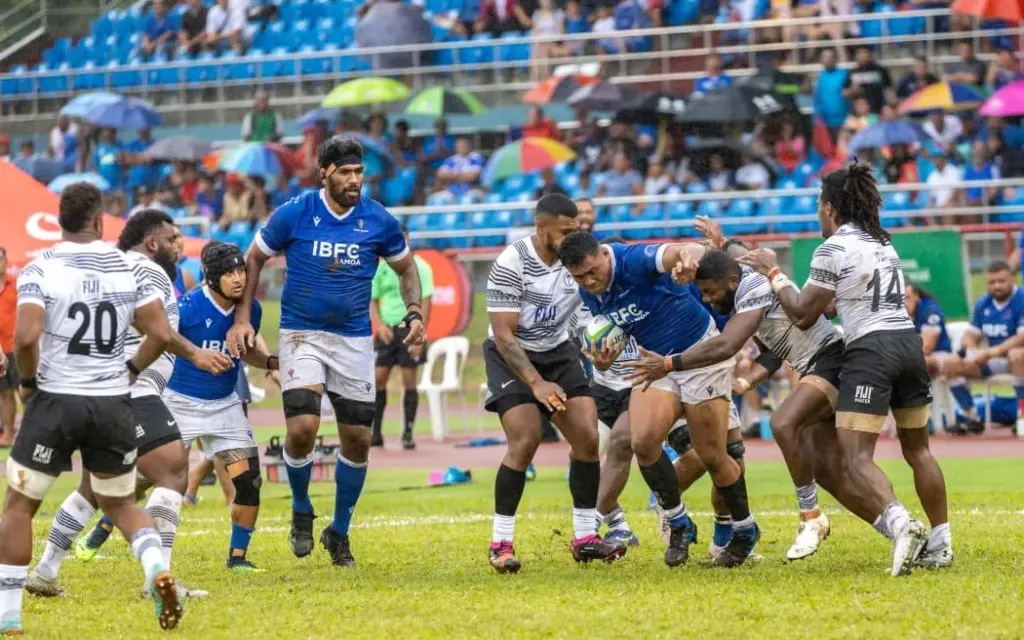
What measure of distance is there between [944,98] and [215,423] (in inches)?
643

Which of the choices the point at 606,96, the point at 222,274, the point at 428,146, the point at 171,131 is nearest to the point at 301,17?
the point at 171,131

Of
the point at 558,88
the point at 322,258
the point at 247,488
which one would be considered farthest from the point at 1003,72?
the point at 247,488

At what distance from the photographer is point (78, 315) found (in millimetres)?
8016

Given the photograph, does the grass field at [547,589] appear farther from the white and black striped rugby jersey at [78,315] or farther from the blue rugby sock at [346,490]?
the white and black striped rugby jersey at [78,315]

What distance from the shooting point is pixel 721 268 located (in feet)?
31.9

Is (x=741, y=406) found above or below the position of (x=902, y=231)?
below

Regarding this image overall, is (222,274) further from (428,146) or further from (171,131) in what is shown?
(171,131)

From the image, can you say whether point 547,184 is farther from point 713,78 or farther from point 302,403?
point 302,403

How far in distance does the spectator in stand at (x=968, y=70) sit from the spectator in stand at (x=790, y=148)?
2354mm

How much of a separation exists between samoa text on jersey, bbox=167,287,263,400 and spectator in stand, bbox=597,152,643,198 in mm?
15654

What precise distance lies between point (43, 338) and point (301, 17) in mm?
27717

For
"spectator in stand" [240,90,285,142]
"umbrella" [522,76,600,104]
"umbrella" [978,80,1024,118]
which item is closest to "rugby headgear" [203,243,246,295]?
"umbrella" [978,80,1024,118]

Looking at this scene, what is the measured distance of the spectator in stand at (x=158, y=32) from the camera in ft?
117

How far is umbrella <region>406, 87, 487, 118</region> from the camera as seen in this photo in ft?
93.0
